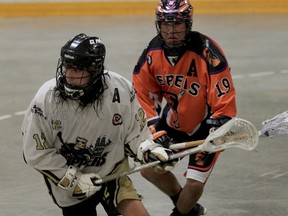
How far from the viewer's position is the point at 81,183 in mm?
4059

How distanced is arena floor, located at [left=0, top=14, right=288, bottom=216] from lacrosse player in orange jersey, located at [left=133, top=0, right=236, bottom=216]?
0.63m

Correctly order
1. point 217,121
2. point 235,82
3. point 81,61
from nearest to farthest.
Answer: point 81,61 → point 217,121 → point 235,82

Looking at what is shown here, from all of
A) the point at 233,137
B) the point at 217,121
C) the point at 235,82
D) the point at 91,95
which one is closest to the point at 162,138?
the point at 217,121

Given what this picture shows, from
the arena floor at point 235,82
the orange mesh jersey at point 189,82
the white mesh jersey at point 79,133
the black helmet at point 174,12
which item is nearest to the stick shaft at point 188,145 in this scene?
the white mesh jersey at point 79,133

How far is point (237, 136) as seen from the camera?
4.39 metres

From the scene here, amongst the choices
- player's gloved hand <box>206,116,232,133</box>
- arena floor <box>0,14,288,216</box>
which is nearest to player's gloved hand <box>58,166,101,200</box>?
player's gloved hand <box>206,116,232,133</box>

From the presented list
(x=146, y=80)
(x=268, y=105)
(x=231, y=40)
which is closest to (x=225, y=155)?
(x=268, y=105)

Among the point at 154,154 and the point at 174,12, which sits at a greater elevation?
the point at 174,12

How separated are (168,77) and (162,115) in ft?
1.14

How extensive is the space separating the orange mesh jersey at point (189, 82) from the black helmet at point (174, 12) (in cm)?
12

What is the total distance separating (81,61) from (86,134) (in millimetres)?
361

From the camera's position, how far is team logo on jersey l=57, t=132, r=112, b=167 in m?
4.14

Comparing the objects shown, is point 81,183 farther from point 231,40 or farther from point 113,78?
point 231,40

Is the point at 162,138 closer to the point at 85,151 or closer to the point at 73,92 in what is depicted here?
the point at 85,151
